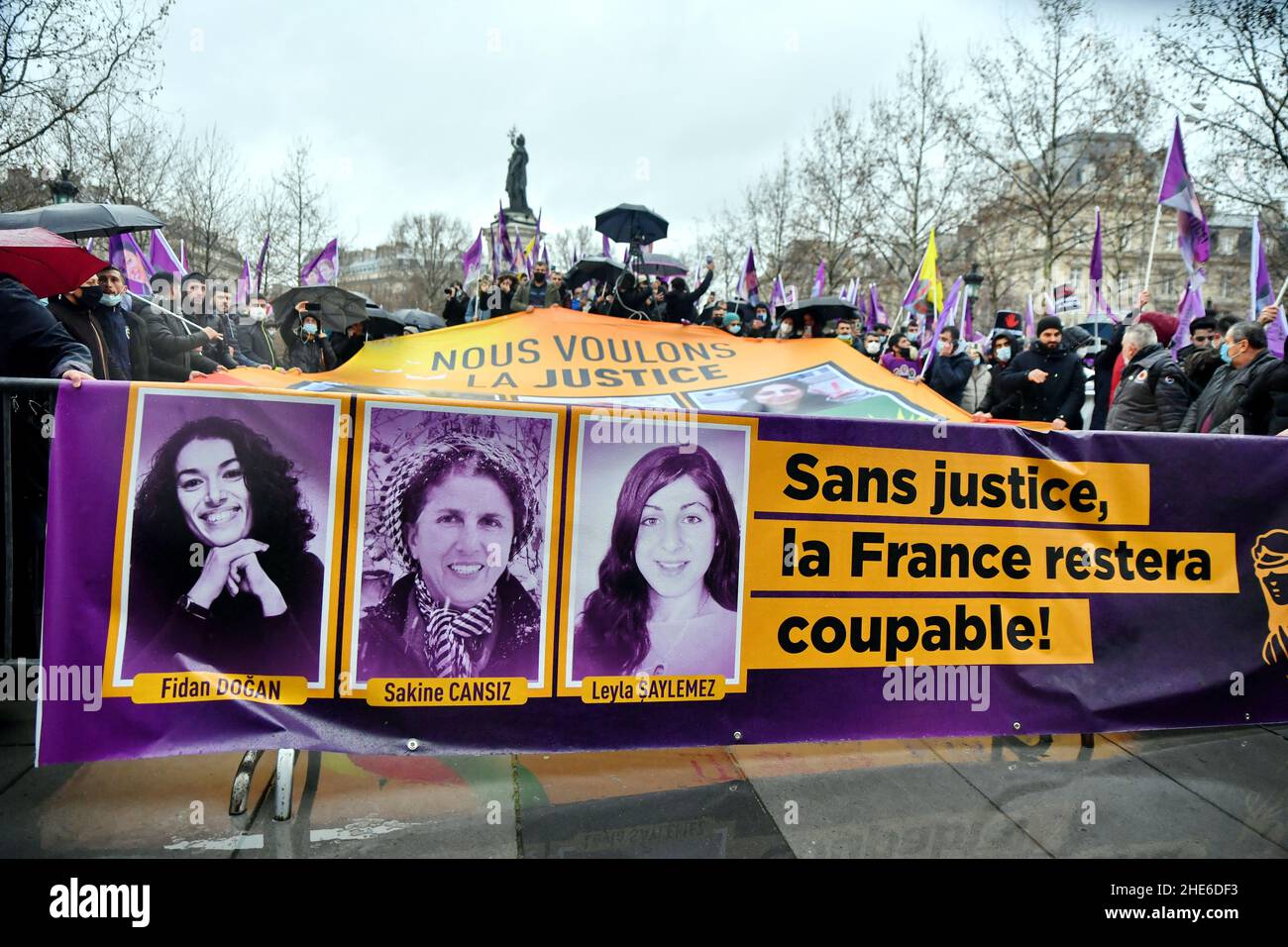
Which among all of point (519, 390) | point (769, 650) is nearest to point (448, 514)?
point (519, 390)

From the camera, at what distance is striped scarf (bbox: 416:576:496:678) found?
3594mm

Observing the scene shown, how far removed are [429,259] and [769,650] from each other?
208 feet

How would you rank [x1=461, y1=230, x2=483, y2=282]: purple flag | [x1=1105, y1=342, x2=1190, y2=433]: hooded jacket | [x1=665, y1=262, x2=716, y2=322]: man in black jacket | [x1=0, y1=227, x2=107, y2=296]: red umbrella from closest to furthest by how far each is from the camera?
1. [x1=0, y1=227, x2=107, y2=296]: red umbrella
2. [x1=1105, y1=342, x2=1190, y2=433]: hooded jacket
3. [x1=665, y1=262, x2=716, y2=322]: man in black jacket
4. [x1=461, y1=230, x2=483, y2=282]: purple flag

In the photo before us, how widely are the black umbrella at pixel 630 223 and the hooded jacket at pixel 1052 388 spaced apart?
812 centimetres

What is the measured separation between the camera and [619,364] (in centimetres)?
499

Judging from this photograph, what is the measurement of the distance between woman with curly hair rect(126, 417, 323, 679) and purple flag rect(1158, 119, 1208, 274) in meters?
9.85

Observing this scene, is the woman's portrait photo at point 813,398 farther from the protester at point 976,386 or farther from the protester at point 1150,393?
the protester at point 976,386

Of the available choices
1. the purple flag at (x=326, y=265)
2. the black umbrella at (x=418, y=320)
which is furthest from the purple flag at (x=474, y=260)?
the black umbrella at (x=418, y=320)

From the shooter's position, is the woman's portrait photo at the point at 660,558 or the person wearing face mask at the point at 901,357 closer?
the woman's portrait photo at the point at 660,558

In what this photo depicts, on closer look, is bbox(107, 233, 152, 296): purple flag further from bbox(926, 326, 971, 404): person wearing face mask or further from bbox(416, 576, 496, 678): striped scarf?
bbox(416, 576, 496, 678): striped scarf

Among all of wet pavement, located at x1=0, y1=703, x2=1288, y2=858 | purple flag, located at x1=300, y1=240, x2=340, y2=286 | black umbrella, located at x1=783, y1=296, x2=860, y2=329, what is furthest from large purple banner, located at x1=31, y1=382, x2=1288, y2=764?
purple flag, located at x1=300, y1=240, x2=340, y2=286

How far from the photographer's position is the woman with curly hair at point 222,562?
11.0 feet

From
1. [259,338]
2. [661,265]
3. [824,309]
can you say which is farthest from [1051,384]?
[661,265]
